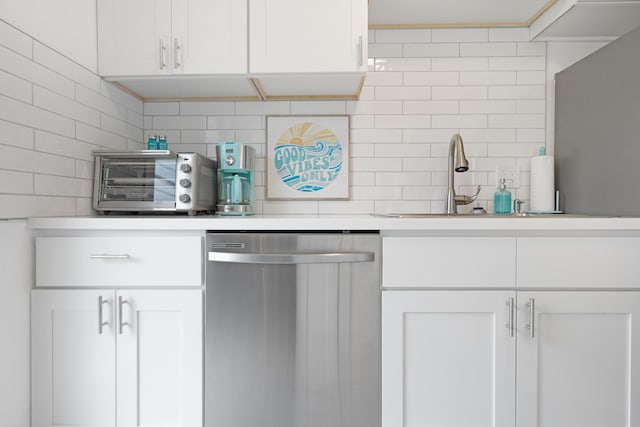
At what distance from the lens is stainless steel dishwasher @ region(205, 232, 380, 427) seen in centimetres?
140

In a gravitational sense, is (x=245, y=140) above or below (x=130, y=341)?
above

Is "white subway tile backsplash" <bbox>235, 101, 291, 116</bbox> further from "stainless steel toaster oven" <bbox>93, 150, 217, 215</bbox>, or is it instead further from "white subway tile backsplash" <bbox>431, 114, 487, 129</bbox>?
"white subway tile backsplash" <bbox>431, 114, 487, 129</bbox>

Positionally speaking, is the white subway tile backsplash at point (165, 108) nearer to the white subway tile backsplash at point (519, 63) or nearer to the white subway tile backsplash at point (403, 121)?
the white subway tile backsplash at point (403, 121)

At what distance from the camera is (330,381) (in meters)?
1.40

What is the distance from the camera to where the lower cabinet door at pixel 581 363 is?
1.38 meters

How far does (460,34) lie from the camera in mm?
2102

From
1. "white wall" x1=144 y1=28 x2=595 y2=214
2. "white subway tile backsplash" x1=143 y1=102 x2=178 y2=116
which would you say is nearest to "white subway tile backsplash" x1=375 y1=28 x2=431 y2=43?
"white wall" x1=144 y1=28 x2=595 y2=214

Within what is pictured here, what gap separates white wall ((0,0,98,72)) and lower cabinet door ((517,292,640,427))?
1955 mm

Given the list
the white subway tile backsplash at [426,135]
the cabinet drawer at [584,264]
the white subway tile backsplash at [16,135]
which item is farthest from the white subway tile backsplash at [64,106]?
the cabinet drawer at [584,264]

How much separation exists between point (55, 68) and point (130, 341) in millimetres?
1068

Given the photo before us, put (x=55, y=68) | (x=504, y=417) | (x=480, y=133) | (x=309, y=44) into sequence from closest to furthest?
(x=504, y=417) → (x=55, y=68) → (x=309, y=44) → (x=480, y=133)

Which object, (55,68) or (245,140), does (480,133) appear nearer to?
(245,140)

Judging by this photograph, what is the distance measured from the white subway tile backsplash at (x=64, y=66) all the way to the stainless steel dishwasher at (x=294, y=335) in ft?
3.13

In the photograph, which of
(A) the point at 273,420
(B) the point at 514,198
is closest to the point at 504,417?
(A) the point at 273,420
